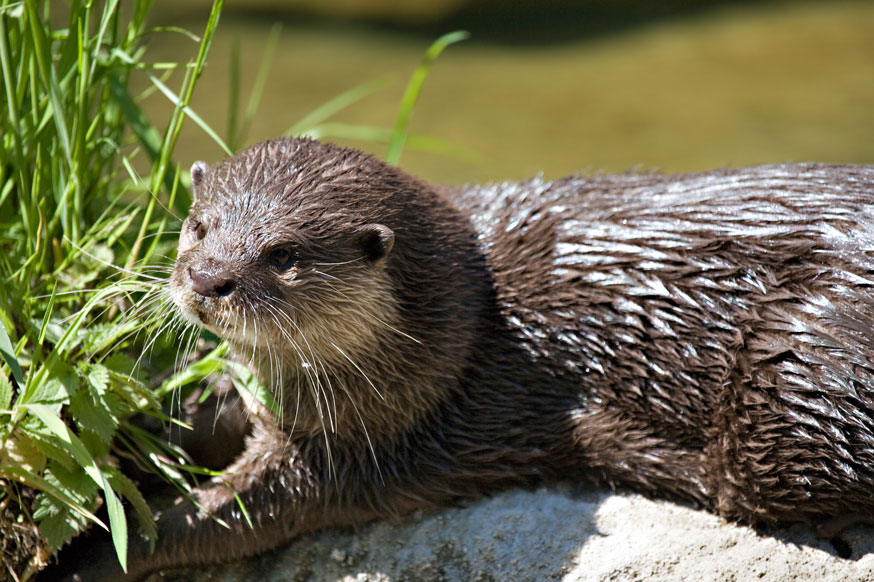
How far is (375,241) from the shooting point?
241 cm

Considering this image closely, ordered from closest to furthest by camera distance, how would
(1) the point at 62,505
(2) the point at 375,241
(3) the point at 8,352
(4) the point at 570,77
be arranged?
(3) the point at 8,352
(1) the point at 62,505
(2) the point at 375,241
(4) the point at 570,77

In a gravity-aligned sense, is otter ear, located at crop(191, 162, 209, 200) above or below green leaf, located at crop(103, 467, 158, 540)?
above

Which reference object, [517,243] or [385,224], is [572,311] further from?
[385,224]

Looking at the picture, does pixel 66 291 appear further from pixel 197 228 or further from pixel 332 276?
pixel 332 276

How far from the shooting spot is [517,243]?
9.07 ft

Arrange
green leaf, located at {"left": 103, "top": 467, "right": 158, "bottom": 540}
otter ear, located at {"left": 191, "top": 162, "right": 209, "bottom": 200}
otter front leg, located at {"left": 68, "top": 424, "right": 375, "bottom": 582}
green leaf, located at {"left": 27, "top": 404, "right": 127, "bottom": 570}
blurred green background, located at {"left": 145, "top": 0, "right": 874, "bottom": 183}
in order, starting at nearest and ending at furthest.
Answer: green leaf, located at {"left": 27, "top": 404, "right": 127, "bottom": 570}
green leaf, located at {"left": 103, "top": 467, "right": 158, "bottom": 540}
otter front leg, located at {"left": 68, "top": 424, "right": 375, "bottom": 582}
otter ear, located at {"left": 191, "top": 162, "right": 209, "bottom": 200}
blurred green background, located at {"left": 145, "top": 0, "right": 874, "bottom": 183}

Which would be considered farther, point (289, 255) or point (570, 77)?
point (570, 77)

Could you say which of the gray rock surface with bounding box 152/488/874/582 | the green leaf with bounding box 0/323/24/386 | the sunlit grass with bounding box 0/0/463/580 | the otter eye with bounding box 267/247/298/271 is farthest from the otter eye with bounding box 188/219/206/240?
the gray rock surface with bounding box 152/488/874/582

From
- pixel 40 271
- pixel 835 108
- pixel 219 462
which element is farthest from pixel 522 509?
pixel 835 108

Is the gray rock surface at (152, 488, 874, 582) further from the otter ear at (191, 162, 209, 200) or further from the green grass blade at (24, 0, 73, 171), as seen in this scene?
the green grass blade at (24, 0, 73, 171)

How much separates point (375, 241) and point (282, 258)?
23cm

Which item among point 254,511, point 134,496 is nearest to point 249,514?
point 254,511

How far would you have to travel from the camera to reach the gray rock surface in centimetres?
241

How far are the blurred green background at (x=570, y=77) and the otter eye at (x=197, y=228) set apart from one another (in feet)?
10.3
